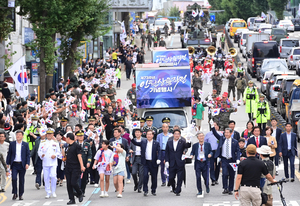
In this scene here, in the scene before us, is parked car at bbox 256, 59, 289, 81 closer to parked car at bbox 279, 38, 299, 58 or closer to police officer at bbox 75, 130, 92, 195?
parked car at bbox 279, 38, 299, 58

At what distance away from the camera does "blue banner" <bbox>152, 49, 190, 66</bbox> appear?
3055 cm

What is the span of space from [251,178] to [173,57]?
19931mm

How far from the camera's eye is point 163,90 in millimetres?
20047

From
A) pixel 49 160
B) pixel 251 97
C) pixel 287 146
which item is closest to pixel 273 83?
pixel 251 97

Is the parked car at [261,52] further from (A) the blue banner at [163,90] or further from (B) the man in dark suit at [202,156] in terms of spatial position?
(B) the man in dark suit at [202,156]

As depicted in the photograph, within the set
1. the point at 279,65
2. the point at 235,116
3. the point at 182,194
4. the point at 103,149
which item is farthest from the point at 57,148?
the point at 279,65

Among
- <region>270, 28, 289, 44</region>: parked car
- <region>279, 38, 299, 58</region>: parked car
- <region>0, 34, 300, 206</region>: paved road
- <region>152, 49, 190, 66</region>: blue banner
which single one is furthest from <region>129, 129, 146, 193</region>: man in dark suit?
<region>270, 28, 289, 44</region>: parked car

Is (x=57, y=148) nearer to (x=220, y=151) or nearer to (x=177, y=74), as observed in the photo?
(x=220, y=151)

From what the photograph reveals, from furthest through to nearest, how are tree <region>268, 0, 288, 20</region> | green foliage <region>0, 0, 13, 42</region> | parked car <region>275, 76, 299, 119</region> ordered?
tree <region>268, 0, 288, 20</region>, green foliage <region>0, 0, 13, 42</region>, parked car <region>275, 76, 299, 119</region>

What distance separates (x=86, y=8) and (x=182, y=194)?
15.8 meters

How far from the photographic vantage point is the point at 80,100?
1069 inches

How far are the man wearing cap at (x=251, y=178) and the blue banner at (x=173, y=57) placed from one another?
19.5 m

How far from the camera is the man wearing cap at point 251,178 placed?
36.1 feet

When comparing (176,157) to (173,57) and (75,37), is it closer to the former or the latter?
(173,57)
